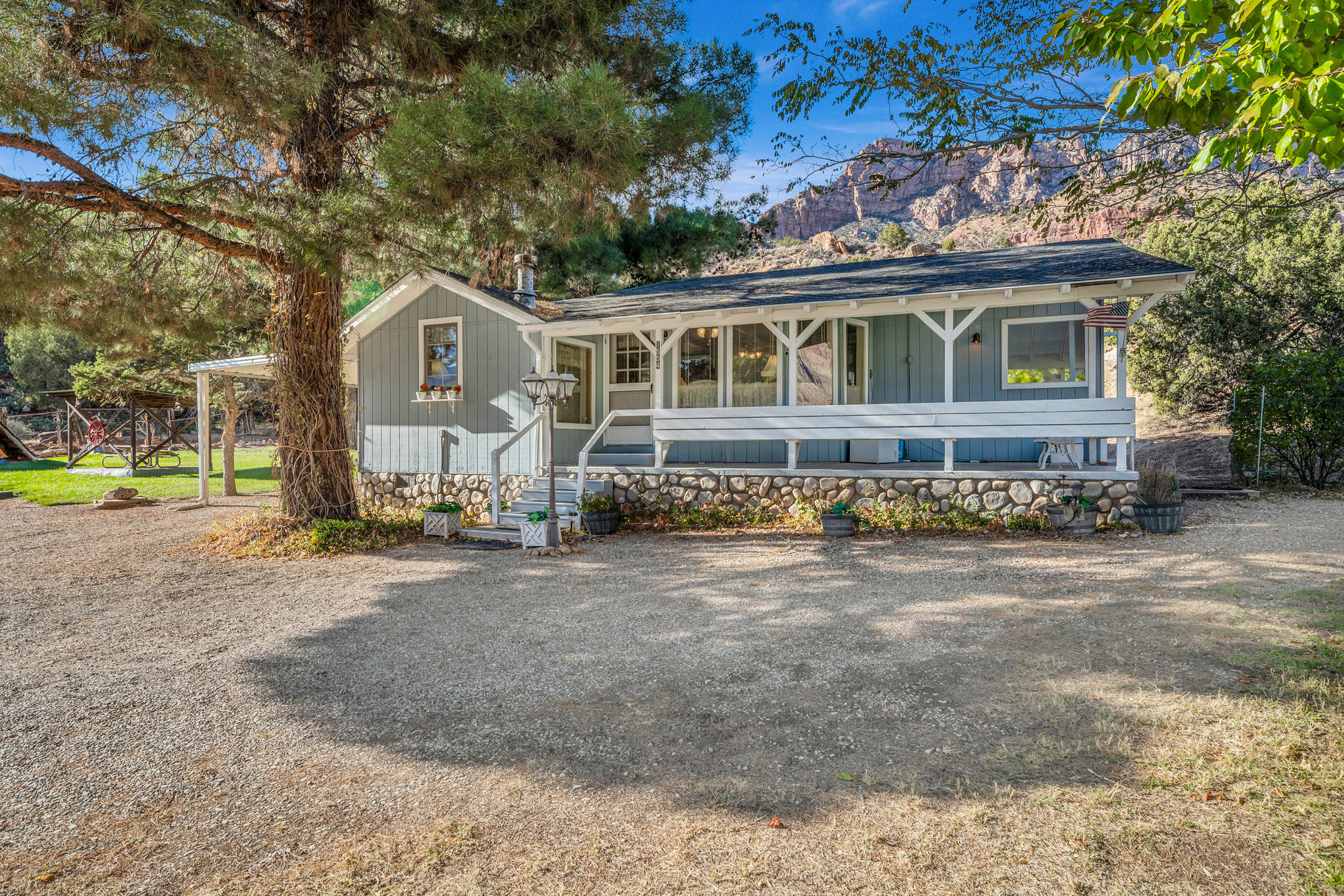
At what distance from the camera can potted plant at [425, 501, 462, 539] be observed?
29.6 ft

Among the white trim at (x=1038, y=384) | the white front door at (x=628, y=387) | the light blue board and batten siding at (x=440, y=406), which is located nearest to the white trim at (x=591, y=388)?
the white front door at (x=628, y=387)

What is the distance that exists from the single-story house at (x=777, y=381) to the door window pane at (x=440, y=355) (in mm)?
33

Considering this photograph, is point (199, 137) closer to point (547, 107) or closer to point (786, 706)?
point (547, 107)

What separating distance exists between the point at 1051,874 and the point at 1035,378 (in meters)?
8.81

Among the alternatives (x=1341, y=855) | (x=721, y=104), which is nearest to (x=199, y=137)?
(x=721, y=104)

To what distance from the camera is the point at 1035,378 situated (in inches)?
387

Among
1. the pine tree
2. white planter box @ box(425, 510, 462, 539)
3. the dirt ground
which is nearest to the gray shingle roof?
the pine tree

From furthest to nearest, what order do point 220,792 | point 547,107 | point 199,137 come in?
1. point 199,137
2. point 547,107
3. point 220,792

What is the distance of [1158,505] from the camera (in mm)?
7770

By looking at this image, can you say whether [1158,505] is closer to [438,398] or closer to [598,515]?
[598,515]

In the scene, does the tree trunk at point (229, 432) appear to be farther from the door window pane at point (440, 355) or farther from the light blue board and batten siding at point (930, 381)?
the light blue board and batten siding at point (930, 381)

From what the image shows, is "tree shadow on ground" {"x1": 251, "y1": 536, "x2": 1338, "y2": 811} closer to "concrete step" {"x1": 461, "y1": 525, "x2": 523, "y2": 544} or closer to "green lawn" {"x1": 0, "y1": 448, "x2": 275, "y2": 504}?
"concrete step" {"x1": 461, "y1": 525, "x2": 523, "y2": 544}

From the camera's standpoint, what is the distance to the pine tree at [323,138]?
20.4 ft

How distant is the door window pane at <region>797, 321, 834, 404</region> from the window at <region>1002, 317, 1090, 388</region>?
235 centimetres
